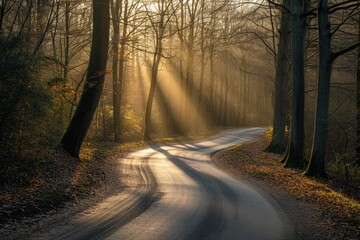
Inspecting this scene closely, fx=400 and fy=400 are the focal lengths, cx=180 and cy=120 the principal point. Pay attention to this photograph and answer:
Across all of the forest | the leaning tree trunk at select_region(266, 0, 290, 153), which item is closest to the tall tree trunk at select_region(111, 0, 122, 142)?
the forest

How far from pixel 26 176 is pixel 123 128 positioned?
24.8 m

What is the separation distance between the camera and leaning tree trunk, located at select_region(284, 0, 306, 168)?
18062 mm

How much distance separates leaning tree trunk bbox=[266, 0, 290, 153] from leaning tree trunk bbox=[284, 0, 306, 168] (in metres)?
5.46

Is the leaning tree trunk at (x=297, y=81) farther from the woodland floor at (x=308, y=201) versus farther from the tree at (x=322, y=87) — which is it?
the tree at (x=322, y=87)

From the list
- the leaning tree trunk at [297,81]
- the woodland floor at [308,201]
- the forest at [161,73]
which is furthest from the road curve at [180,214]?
the leaning tree trunk at [297,81]

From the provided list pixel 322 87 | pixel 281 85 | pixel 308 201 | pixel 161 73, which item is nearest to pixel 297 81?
pixel 322 87

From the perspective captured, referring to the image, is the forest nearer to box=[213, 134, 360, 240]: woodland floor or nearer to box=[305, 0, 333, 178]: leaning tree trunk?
box=[305, 0, 333, 178]: leaning tree trunk

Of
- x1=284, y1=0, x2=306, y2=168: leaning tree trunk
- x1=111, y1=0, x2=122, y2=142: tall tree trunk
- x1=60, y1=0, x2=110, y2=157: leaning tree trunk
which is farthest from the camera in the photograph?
x1=111, y1=0, x2=122, y2=142: tall tree trunk

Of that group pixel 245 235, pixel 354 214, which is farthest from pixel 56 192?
pixel 354 214

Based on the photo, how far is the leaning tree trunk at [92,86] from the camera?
15609 mm

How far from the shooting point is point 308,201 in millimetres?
10992

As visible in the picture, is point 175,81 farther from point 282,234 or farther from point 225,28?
point 282,234

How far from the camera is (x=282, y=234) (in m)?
7.39

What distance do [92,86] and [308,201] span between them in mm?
9235
